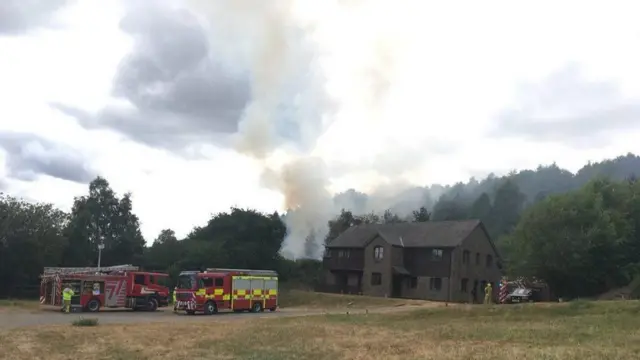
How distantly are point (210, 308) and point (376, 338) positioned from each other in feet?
53.8

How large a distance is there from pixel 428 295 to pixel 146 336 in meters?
38.8

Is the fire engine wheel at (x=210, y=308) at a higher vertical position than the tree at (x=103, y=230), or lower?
lower

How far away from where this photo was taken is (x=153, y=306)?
121 ft

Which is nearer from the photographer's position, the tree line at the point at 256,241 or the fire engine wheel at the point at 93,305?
the fire engine wheel at the point at 93,305

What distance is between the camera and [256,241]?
61062mm

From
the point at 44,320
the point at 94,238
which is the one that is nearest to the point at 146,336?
the point at 44,320

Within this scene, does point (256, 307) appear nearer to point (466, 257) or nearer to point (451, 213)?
point (466, 257)

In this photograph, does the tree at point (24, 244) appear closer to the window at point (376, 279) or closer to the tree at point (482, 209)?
the window at point (376, 279)

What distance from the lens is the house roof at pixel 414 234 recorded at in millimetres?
56531

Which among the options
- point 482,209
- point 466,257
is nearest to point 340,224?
point 466,257

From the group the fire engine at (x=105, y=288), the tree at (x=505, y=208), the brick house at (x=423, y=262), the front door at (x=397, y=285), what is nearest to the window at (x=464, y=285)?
the brick house at (x=423, y=262)

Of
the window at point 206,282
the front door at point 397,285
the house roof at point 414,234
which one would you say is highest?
the house roof at point 414,234

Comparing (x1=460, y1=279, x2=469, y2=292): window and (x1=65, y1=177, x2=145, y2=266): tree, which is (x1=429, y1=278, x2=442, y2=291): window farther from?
(x1=65, y1=177, x2=145, y2=266): tree

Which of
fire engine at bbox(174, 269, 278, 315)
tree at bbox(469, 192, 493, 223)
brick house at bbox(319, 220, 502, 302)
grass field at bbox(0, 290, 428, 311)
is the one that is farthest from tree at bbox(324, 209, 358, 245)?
fire engine at bbox(174, 269, 278, 315)
